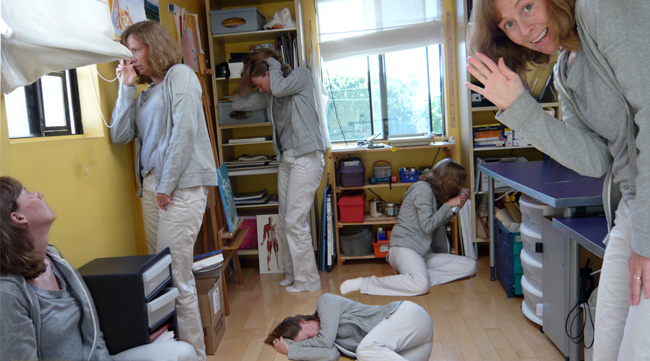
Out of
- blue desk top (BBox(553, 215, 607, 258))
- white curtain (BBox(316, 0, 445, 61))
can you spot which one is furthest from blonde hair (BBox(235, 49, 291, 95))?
blue desk top (BBox(553, 215, 607, 258))

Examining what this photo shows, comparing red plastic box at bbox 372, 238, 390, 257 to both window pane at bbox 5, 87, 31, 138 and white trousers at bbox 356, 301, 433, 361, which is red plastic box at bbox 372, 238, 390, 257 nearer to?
white trousers at bbox 356, 301, 433, 361

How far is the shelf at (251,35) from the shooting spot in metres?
4.08

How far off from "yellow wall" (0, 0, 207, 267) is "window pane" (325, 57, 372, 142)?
7.70 feet

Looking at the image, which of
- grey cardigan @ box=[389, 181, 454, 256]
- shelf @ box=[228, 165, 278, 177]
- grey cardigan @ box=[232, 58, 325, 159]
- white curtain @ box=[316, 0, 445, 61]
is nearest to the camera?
grey cardigan @ box=[232, 58, 325, 159]

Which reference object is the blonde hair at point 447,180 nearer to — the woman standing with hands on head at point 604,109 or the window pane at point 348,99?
the window pane at point 348,99

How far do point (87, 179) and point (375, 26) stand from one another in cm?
295

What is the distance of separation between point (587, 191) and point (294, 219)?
2.02 meters

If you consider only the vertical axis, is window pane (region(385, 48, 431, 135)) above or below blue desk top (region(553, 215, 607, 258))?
above

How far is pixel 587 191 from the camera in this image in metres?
2.22

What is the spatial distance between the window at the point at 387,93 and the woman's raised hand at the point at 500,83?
347 centimetres

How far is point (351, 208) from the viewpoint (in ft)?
13.7

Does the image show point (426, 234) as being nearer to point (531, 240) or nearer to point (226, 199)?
point (531, 240)

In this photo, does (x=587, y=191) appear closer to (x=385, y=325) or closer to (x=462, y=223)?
(x=385, y=325)

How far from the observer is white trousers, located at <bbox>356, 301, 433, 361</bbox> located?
6.98 feet
